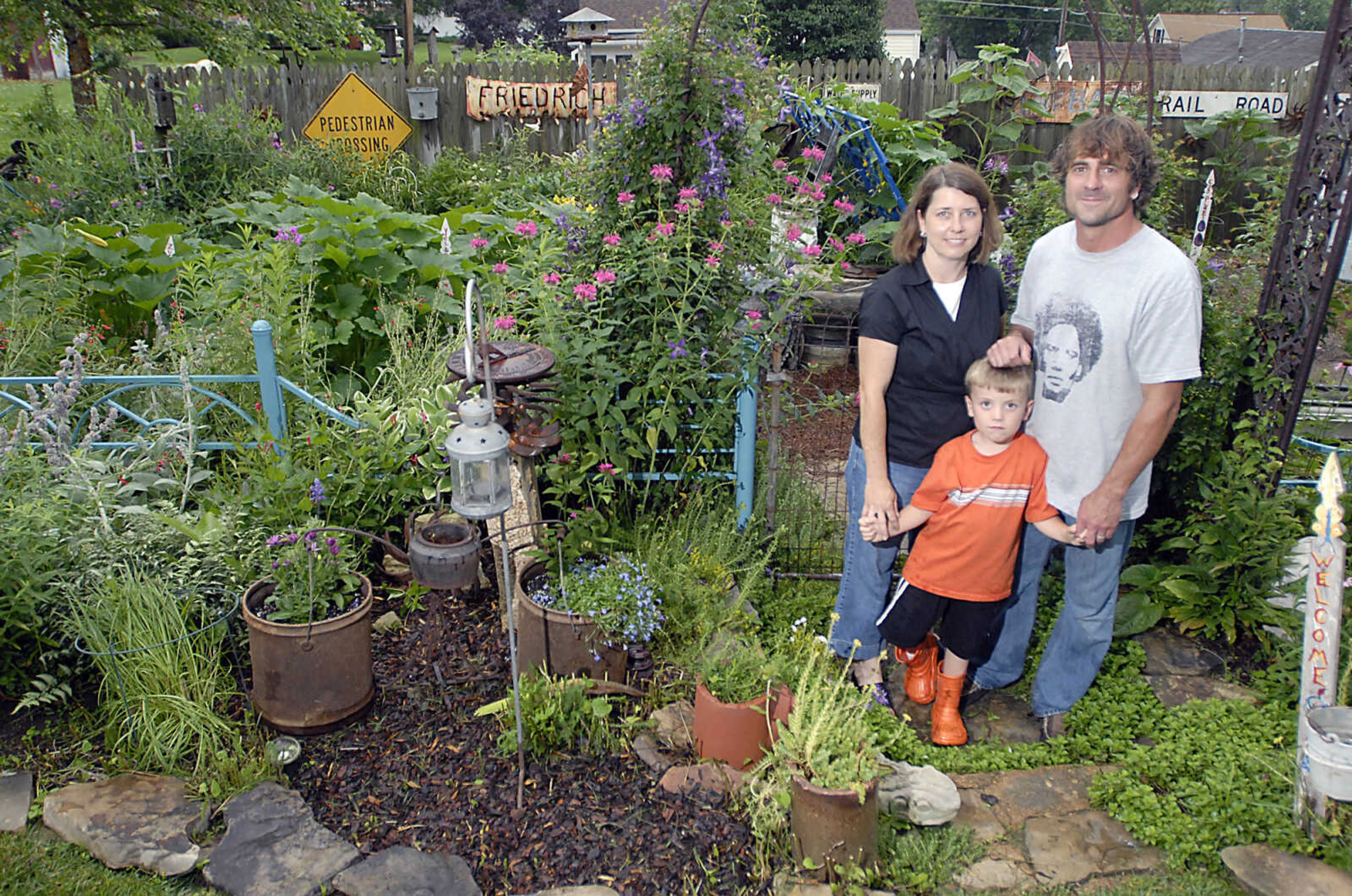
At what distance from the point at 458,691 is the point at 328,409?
4.15ft

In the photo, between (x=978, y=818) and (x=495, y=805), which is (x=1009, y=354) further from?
(x=495, y=805)

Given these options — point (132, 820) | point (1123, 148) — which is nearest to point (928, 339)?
point (1123, 148)

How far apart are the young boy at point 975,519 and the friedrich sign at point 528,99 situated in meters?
8.34

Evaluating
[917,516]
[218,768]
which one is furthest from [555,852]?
[917,516]

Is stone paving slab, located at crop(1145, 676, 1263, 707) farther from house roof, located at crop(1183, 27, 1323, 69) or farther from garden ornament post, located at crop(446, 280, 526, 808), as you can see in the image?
house roof, located at crop(1183, 27, 1323, 69)

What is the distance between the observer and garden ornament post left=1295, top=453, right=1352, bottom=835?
7.27 ft

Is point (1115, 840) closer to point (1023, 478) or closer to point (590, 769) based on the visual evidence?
point (1023, 478)

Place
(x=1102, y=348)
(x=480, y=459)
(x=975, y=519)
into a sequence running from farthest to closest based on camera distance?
(x=975, y=519) < (x=1102, y=348) < (x=480, y=459)

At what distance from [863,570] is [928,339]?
2.56 ft

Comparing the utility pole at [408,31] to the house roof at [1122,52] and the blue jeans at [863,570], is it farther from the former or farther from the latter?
the blue jeans at [863,570]

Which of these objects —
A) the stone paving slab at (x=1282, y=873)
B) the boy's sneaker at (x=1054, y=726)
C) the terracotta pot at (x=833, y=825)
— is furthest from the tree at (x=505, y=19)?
the stone paving slab at (x=1282, y=873)

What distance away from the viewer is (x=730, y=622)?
3.05m

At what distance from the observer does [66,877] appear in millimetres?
2404

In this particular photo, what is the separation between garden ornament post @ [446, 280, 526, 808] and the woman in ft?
3.37
